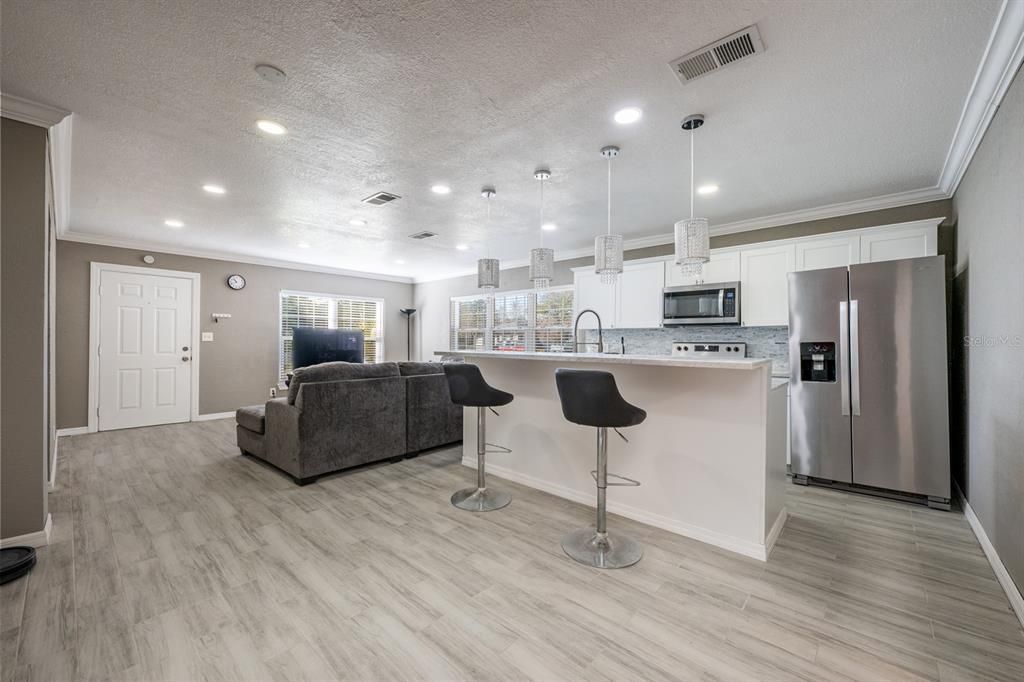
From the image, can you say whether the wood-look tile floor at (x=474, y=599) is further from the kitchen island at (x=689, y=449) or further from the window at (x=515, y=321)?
the window at (x=515, y=321)

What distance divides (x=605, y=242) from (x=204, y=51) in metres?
2.42

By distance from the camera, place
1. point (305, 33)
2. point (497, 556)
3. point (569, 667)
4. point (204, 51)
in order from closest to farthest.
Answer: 1. point (569, 667)
2. point (305, 33)
3. point (204, 51)
4. point (497, 556)

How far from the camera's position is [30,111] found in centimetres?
231

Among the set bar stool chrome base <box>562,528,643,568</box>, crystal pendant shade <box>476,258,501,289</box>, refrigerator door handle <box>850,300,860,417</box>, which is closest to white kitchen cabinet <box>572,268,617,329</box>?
crystal pendant shade <box>476,258,501,289</box>

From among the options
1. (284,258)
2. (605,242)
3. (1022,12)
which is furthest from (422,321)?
(1022,12)

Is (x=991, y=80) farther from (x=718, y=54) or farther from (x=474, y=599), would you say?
(x=474, y=599)

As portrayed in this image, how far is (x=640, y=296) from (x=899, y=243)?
7.60 ft

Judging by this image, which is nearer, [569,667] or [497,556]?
[569,667]

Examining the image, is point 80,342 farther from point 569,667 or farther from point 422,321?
point 569,667

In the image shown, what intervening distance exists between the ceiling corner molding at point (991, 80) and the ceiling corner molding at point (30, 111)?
4.60m

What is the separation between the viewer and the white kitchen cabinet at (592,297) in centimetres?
527

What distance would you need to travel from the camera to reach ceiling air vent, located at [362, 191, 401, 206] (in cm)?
375

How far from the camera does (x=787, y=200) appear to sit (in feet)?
12.5

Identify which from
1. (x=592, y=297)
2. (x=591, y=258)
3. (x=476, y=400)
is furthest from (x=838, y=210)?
(x=476, y=400)
